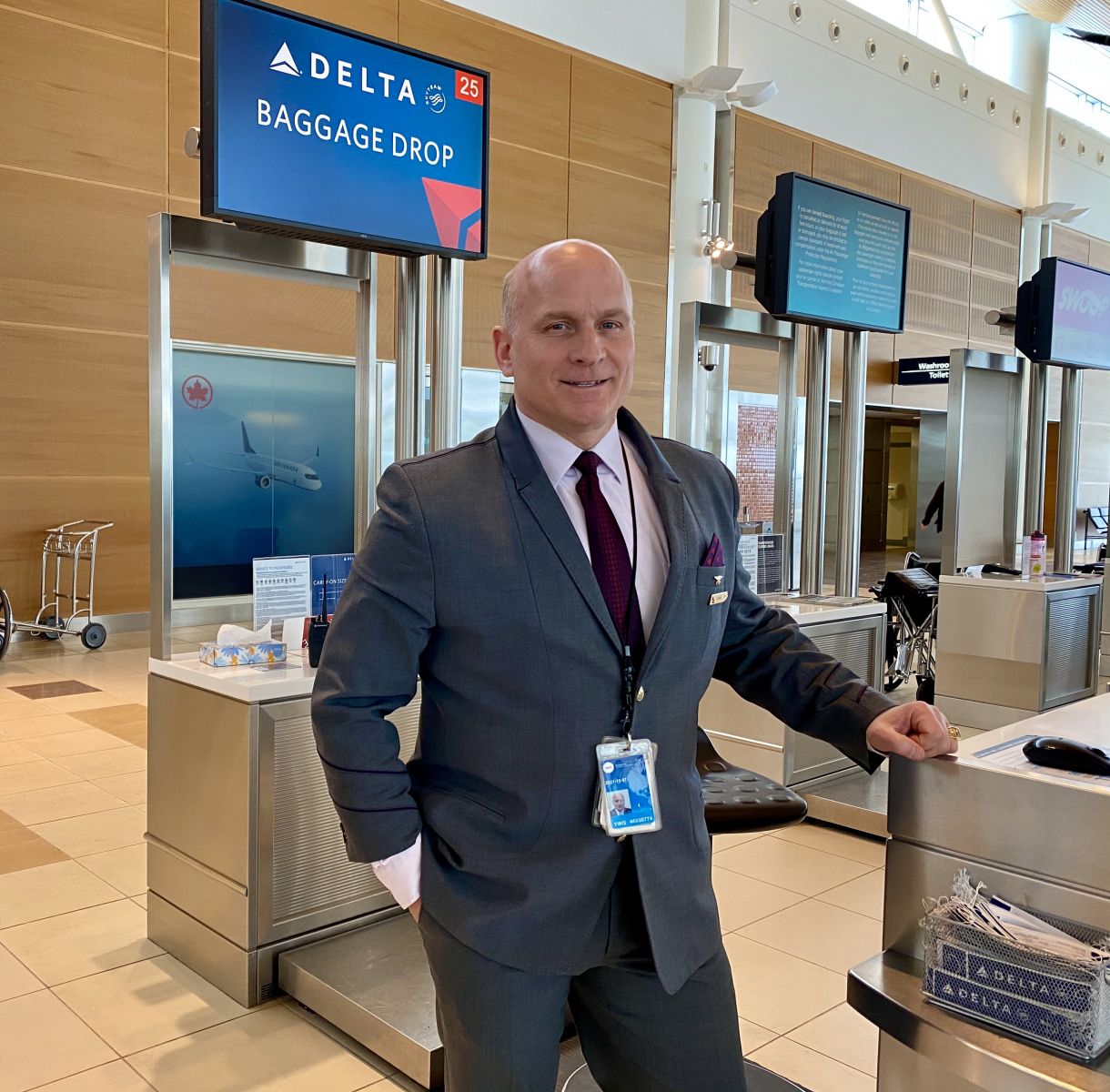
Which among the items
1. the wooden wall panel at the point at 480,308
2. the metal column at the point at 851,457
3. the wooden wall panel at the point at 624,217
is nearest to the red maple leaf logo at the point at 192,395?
the metal column at the point at 851,457

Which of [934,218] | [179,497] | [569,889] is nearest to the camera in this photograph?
[569,889]

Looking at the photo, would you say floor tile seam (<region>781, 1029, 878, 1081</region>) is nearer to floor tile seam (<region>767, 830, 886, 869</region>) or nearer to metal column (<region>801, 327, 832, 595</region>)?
floor tile seam (<region>767, 830, 886, 869</region>)

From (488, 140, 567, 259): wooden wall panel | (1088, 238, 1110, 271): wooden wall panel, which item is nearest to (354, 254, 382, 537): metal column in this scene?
(488, 140, 567, 259): wooden wall panel

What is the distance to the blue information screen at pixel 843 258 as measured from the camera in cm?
493

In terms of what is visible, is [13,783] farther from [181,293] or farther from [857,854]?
[181,293]

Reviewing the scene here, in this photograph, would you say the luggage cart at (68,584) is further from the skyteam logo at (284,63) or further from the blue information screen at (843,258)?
the skyteam logo at (284,63)

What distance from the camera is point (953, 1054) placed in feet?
5.92

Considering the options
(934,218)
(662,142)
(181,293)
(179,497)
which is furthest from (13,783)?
(934,218)

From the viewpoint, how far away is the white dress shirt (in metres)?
1.45

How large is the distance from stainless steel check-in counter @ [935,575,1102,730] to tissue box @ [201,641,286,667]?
4.14 m

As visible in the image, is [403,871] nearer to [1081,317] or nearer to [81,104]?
[1081,317]

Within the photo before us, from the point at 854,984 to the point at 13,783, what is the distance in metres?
3.98

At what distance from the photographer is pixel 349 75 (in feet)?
10.5

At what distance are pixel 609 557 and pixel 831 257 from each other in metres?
4.06
